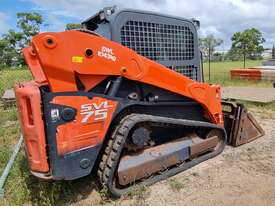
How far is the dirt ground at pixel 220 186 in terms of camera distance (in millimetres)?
3078

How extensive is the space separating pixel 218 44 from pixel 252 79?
210ft

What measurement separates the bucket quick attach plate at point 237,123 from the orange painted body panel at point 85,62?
56.7 inches

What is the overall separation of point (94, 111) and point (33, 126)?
55 cm

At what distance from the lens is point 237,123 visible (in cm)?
441

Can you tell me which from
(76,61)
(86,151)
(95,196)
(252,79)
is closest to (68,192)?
(95,196)

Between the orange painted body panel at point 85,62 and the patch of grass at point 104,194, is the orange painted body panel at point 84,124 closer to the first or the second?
the orange painted body panel at point 85,62

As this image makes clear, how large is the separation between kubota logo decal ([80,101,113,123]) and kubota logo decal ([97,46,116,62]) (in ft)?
1.37

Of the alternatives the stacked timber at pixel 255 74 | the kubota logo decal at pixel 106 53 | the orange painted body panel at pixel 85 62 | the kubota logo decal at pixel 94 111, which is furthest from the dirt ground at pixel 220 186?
the stacked timber at pixel 255 74

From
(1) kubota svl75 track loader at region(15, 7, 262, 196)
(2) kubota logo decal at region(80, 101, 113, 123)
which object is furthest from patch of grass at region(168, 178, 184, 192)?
(2) kubota logo decal at region(80, 101, 113, 123)

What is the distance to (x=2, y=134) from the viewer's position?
5.68 metres

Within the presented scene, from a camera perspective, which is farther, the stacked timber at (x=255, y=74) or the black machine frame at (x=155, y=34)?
the stacked timber at (x=255, y=74)

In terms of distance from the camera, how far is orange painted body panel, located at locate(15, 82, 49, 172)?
8.73 feet

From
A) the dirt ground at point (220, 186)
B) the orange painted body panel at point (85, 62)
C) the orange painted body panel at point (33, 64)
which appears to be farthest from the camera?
the dirt ground at point (220, 186)

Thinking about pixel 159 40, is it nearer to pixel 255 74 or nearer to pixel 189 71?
pixel 189 71
